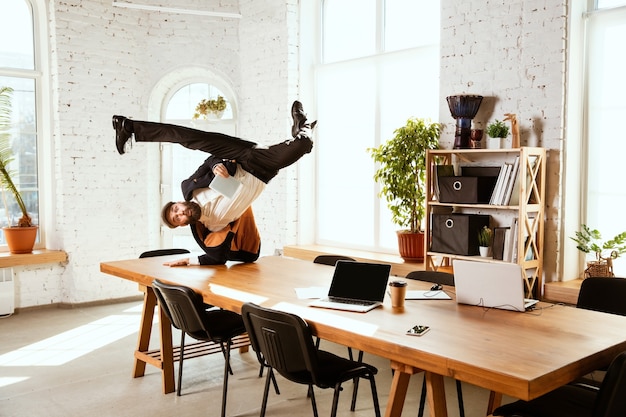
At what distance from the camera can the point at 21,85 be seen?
23.9 feet

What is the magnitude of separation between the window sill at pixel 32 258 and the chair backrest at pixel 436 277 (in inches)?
170

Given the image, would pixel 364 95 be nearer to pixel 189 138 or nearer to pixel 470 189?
pixel 470 189

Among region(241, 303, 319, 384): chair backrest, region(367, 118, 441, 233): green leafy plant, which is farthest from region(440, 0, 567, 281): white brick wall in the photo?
region(241, 303, 319, 384): chair backrest

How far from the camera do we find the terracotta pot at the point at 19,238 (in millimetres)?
7004

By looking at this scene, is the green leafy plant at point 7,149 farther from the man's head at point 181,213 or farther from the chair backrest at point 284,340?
the chair backrest at point 284,340

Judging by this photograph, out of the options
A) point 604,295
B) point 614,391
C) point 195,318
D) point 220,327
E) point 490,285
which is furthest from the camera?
point 220,327

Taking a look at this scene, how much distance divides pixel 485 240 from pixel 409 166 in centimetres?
110

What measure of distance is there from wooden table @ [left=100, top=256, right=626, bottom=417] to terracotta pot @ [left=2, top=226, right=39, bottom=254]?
3779 mm

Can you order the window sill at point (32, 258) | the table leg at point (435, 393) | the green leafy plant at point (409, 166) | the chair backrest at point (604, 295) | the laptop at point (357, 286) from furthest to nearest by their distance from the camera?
the window sill at point (32, 258)
the green leafy plant at point (409, 166)
the chair backrest at point (604, 295)
the laptop at point (357, 286)
the table leg at point (435, 393)

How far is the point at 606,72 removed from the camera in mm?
5078

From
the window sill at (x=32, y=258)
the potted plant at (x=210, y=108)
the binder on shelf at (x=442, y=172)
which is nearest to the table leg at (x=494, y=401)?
the binder on shelf at (x=442, y=172)

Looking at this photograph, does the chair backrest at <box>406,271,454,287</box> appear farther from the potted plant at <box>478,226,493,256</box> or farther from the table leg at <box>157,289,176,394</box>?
the table leg at <box>157,289,176,394</box>

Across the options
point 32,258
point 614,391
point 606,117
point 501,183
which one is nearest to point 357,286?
point 614,391

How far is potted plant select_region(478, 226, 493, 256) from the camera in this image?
525cm
